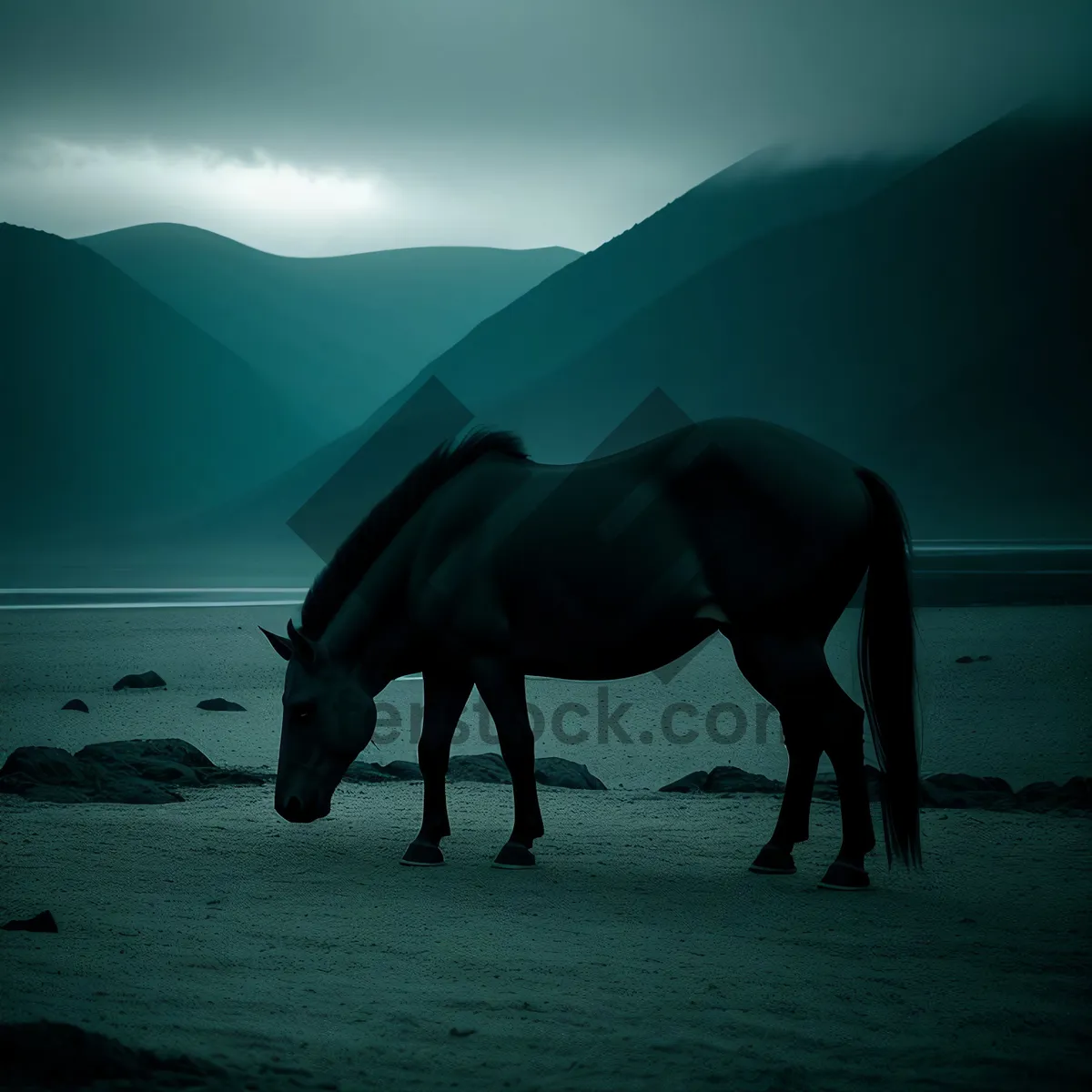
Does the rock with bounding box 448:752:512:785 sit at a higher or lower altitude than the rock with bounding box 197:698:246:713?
lower

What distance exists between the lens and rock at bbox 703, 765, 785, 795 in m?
9.59

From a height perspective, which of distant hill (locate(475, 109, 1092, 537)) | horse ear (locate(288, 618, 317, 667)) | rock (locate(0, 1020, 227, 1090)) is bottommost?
rock (locate(0, 1020, 227, 1090))

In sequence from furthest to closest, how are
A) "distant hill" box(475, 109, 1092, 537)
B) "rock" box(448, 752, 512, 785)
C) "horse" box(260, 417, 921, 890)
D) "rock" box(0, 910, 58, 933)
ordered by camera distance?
"distant hill" box(475, 109, 1092, 537)
"rock" box(448, 752, 512, 785)
"horse" box(260, 417, 921, 890)
"rock" box(0, 910, 58, 933)

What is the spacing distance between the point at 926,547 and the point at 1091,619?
4721cm

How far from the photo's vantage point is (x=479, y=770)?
10.3 metres

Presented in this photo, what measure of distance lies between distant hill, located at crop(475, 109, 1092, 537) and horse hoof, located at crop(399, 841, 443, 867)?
301 ft

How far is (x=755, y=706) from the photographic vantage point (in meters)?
15.0

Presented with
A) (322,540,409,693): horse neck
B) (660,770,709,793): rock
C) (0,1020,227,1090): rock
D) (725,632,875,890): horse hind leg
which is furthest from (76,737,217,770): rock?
(0,1020,227,1090): rock

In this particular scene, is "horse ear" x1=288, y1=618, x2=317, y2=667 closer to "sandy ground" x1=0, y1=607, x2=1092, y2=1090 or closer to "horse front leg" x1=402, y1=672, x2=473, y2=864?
"horse front leg" x1=402, y1=672, x2=473, y2=864

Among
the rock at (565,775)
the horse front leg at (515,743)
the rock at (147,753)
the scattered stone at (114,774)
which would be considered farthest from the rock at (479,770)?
the horse front leg at (515,743)

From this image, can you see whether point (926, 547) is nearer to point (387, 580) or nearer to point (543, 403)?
point (543, 403)

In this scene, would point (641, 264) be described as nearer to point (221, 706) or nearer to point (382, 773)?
point (221, 706)

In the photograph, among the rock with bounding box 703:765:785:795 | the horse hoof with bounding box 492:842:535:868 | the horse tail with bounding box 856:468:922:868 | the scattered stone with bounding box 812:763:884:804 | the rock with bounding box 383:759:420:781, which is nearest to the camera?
the horse tail with bounding box 856:468:922:868

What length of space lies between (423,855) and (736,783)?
126 inches
